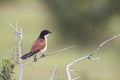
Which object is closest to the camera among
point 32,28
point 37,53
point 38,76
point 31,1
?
point 37,53

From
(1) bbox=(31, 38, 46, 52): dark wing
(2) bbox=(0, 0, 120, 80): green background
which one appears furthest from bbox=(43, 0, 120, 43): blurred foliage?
(1) bbox=(31, 38, 46, 52): dark wing

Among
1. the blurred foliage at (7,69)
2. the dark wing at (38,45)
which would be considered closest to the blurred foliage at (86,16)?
the dark wing at (38,45)

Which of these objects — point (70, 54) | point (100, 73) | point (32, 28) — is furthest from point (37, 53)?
point (32, 28)

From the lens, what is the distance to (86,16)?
61.8ft

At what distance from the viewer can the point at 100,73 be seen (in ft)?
40.9

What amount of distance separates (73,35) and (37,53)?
1131 centimetres

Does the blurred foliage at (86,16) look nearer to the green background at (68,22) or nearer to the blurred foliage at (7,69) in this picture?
the green background at (68,22)

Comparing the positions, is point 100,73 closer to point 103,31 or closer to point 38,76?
point 38,76

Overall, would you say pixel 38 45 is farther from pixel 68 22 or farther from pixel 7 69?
pixel 68 22

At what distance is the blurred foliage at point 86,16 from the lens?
18641mm

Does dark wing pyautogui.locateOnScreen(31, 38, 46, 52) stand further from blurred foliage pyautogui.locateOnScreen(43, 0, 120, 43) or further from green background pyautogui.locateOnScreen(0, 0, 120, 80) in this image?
blurred foliage pyautogui.locateOnScreen(43, 0, 120, 43)

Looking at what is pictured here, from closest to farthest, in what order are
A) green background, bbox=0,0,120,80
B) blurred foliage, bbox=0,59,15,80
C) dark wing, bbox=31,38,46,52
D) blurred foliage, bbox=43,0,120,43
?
blurred foliage, bbox=0,59,15,80 → dark wing, bbox=31,38,46,52 → green background, bbox=0,0,120,80 → blurred foliage, bbox=43,0,120,43

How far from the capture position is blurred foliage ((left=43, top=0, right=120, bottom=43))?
61.2 feet

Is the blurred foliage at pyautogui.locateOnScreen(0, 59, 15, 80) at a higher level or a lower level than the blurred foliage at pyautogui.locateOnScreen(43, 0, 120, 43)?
higher
